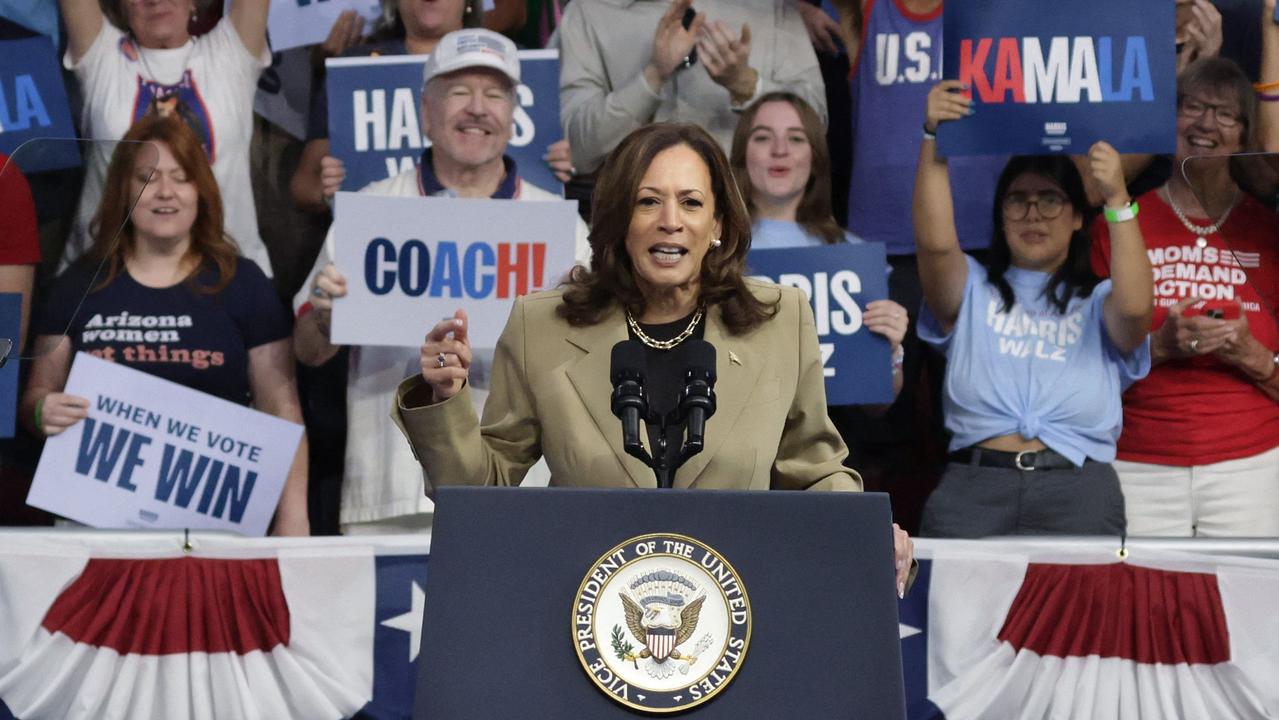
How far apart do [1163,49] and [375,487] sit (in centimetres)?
250

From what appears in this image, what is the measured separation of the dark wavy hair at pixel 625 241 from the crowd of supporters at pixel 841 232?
1886 millimetres

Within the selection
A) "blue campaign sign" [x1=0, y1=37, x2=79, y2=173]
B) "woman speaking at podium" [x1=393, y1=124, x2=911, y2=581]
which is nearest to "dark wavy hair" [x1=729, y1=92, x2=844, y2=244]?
"blue campaign sign" [x1=0, y1=37, x2=79, y2=173]

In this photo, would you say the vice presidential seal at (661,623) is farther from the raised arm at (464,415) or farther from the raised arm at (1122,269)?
the raised arm at (1122,269)

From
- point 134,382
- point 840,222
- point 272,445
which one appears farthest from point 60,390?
point 840,222

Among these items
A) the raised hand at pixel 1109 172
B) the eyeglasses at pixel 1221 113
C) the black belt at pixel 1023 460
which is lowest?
the black belt at pixel 1023 460

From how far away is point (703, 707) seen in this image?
189 cm

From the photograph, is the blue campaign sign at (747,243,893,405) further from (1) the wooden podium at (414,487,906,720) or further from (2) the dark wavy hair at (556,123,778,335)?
(1) the wooden podium at (414,487,906,720)

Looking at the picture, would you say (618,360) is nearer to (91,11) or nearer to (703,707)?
(703,707)

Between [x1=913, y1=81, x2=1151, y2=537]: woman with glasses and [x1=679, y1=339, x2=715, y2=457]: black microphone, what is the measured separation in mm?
2291

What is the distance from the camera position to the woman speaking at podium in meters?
2.44

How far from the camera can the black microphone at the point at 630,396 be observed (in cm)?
209

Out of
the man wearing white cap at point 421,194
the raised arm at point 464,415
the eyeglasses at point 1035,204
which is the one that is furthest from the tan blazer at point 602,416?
the eyeglasses at point 1035,204

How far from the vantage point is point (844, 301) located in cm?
444

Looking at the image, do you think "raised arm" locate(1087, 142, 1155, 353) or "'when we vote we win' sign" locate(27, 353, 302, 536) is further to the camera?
"raised arm" locate(1087, 142, 1155, 353)
